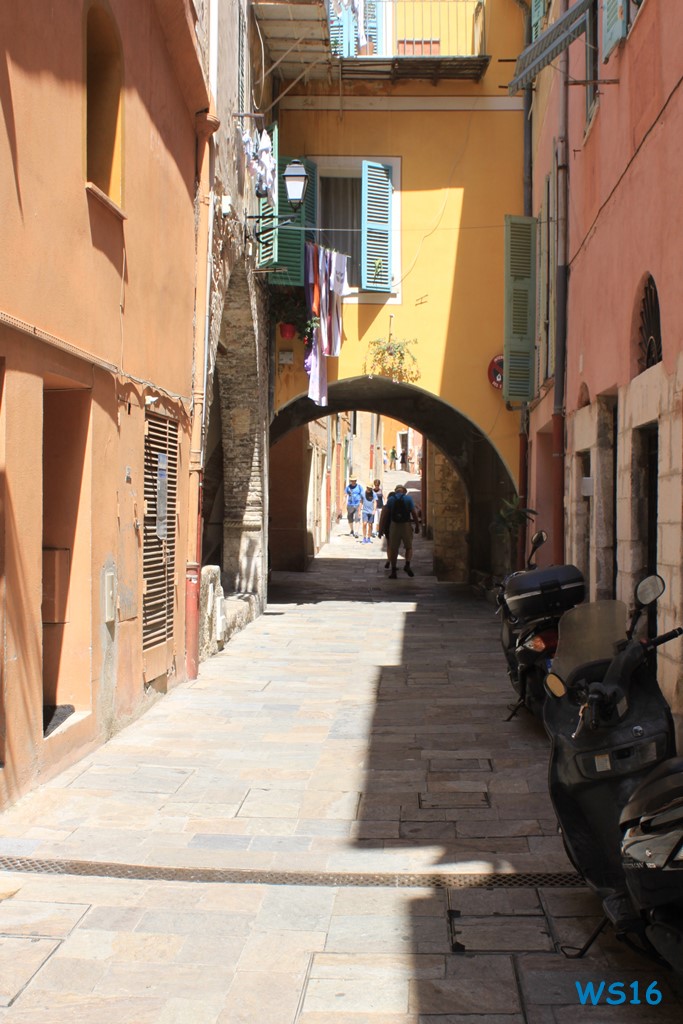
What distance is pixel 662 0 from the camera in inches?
262

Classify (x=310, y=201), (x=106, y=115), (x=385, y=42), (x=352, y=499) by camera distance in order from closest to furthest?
1. (x=106, y=115)
2. (x=310, y=201)
3. (x=385, y=42)
4. (x=352, y=499)

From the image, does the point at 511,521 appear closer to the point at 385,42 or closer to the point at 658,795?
the point at 385,42

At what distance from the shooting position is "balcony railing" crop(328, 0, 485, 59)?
16109 millimetres

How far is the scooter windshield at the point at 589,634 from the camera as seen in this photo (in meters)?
4.48

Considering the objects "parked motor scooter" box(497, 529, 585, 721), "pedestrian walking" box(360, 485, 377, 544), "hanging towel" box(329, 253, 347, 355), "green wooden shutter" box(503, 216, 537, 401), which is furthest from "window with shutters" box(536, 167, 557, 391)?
"pedestrian walking" box(360, 485, 377, 544)

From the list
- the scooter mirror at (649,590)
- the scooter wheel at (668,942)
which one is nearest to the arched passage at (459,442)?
the scooter mirror at (649,590)

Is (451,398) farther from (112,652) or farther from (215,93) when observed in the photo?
(112,652)

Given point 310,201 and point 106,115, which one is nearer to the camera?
point 106,115

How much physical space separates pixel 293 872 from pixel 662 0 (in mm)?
5305

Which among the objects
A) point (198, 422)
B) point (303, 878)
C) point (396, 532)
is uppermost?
point (198, 422)

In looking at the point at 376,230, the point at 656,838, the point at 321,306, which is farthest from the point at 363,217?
the point at 656,838

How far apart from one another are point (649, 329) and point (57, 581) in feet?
13.7

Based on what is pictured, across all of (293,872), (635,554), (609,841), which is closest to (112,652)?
(293,872)

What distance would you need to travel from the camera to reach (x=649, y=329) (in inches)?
301
